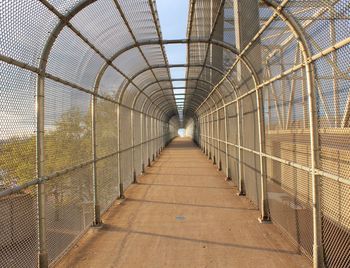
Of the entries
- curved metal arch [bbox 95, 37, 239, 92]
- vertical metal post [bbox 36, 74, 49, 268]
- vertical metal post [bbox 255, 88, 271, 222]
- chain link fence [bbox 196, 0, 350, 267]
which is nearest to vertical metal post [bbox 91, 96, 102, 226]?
curved metal arch [bbox 95, 37, 239, 92]

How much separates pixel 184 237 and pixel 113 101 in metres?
3.80

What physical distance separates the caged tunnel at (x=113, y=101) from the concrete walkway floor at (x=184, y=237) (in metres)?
0.26

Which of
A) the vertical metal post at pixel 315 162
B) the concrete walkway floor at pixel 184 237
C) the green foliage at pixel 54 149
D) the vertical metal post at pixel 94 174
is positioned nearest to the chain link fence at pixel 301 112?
the vertical metal post at pixel 315 162

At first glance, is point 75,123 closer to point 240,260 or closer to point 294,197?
point 240,260

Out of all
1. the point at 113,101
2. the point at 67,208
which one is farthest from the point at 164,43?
the point at 67,208

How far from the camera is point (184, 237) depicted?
5047mm

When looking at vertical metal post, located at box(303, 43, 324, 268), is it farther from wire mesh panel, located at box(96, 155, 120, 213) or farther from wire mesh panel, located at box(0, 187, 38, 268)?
Result: wire mesh panel, located at box(96, 155, 120, 213)

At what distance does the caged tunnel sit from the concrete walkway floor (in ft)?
0.87

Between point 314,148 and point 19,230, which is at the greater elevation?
point 314,148

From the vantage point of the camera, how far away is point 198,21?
5914 millimetres

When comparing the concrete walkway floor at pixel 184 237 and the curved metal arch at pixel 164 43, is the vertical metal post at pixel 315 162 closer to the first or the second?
the concrete walkway floor at pixel 184 237

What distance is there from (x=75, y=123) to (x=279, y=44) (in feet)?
11.0

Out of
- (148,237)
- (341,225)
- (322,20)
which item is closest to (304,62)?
(322,20)

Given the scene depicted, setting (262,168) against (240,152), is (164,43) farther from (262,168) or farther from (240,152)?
(240,152)
